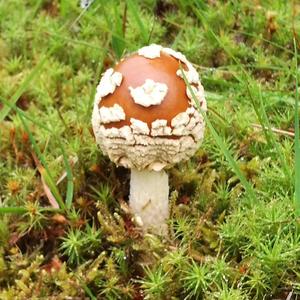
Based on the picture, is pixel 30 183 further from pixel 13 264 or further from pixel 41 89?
pixel 41 89

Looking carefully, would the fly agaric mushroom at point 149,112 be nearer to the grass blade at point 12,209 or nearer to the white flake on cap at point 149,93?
the white flake on cap at point 149,93

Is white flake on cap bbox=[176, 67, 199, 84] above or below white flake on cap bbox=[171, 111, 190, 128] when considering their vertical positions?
above

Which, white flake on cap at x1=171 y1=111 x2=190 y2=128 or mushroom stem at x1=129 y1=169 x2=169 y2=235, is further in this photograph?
mushroom stem at x1=129 y1=169 x2=169 y2=235

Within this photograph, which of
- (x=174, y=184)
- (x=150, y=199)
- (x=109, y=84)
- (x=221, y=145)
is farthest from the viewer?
(x=174, y=184)

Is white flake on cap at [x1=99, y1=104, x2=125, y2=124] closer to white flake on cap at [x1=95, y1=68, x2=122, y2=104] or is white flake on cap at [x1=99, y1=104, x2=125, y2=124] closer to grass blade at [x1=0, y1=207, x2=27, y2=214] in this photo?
white flake on cap at [x1=95, y1=68, x2=122, y2=104]

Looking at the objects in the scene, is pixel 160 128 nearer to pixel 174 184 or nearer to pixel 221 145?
pixel 221 145

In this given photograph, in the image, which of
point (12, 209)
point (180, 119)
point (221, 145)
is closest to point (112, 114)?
point (180, 119)

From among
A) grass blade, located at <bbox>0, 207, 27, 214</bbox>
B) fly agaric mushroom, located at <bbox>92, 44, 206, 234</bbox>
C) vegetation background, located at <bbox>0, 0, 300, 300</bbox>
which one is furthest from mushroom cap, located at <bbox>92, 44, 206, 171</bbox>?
grass blade, located at <bbox>0, 207, 27, 214</bbox>
